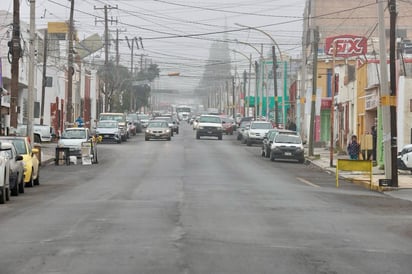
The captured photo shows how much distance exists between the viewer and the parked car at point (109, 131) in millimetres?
69062

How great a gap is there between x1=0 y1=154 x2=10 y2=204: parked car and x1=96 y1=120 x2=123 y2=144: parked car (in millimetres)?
45184

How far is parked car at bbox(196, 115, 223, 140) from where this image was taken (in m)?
78.0

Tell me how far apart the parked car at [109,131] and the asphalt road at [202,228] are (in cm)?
3501

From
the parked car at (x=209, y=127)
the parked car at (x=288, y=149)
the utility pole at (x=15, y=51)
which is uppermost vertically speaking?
the utility pole at (x=15, y=51)

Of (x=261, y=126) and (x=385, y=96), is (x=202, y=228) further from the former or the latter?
(x=261, y=126)

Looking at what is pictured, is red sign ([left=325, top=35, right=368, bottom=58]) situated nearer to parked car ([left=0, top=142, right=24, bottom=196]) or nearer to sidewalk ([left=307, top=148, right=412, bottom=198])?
sidewalk ([left=307, top=148, right=412, bottom=198])

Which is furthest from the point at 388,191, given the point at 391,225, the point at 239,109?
the point at 239,109

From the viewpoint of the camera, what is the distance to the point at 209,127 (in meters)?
78.1

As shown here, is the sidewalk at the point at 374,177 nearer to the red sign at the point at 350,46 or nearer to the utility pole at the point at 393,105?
the utility pole at the point at 393,105

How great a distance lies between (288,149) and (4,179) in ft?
97.7

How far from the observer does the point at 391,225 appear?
18469 mm

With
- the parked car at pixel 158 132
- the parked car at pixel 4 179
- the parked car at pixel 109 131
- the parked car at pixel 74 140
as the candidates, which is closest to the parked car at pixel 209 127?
the parked car at pixel 158 132

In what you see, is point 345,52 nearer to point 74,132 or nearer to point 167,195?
point 74,132

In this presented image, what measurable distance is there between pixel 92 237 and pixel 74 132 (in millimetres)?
35479
